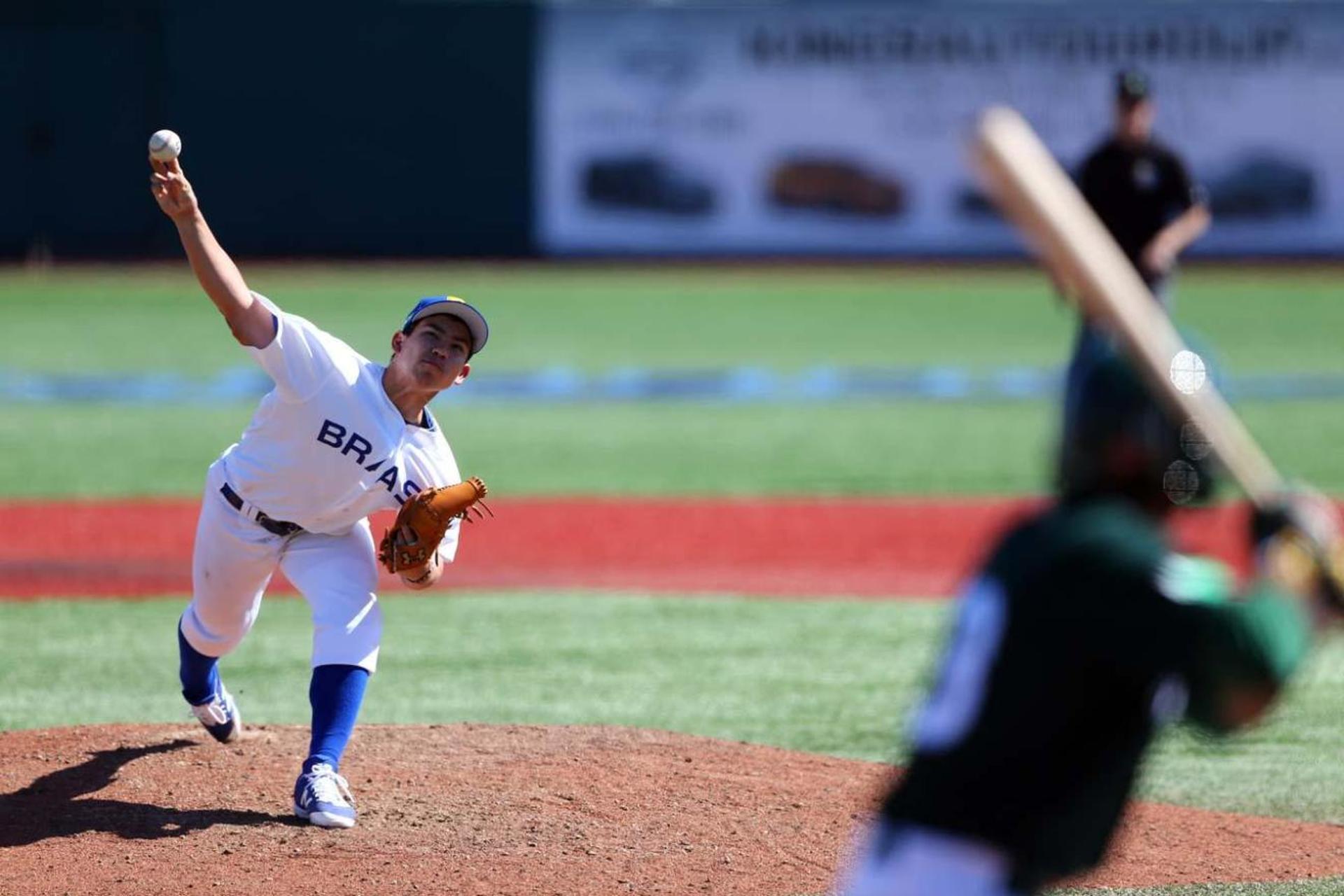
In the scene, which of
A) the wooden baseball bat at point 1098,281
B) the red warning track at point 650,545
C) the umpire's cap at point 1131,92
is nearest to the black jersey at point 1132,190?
the umpire's cap at point 1131,92

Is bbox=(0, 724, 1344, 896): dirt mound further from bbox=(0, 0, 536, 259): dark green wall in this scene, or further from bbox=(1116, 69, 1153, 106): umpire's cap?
bbox=(0, 0, 536, 259): dark green wall

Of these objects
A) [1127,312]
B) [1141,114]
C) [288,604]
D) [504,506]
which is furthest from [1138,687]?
[504,506]

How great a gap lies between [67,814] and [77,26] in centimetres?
3029

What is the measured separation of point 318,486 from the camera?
18.5ft

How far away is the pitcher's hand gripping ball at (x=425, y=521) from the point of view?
17.7 feet

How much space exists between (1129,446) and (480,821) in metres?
3.20

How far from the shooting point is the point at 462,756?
628 centimetres

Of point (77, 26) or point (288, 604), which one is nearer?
point (288, 604)

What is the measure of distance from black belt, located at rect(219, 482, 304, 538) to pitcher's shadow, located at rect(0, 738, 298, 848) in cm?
84

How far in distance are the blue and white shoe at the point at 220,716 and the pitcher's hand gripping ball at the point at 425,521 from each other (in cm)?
110

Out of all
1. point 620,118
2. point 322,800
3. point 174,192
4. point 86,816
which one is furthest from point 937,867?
point 620,118

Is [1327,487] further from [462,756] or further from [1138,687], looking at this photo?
[1138,687]

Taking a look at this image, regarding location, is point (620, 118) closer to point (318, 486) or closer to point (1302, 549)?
point (318, 486)

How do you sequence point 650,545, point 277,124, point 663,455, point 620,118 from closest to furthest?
point 650,545 < point 663,455 < point 277,124 < point 620,118
